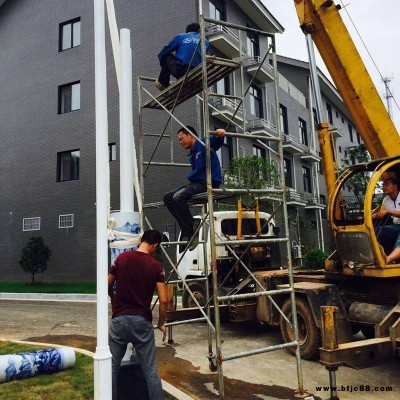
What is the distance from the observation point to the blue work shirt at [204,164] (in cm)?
593

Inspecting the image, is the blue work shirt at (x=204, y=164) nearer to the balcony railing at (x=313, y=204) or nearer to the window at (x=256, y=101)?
the window at (x=256, y=101)

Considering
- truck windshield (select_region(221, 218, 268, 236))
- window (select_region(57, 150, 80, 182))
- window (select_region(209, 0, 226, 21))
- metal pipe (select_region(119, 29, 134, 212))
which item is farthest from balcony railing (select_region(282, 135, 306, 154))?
metal pipe (select_region(119, 29, 134, 212))

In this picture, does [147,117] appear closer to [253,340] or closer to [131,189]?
[253,340]

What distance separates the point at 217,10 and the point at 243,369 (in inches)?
760

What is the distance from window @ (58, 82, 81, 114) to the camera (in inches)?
911

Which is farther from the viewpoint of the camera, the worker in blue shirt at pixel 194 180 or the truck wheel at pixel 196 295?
the truck wheel at pixel 196 295

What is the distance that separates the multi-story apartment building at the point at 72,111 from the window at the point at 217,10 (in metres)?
0.05

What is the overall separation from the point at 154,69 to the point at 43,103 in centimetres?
752

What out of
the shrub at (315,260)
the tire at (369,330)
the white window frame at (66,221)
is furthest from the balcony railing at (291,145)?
the tire at (369,330)

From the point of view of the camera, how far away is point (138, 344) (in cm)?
438

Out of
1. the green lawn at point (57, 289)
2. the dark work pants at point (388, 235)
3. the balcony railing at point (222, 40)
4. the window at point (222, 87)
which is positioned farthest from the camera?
the window at point (222, 87)

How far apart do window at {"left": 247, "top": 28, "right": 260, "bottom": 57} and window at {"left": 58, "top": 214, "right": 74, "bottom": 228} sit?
13.1 m

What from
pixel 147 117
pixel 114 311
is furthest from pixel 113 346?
pixel 147 117

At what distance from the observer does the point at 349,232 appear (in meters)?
6.51
